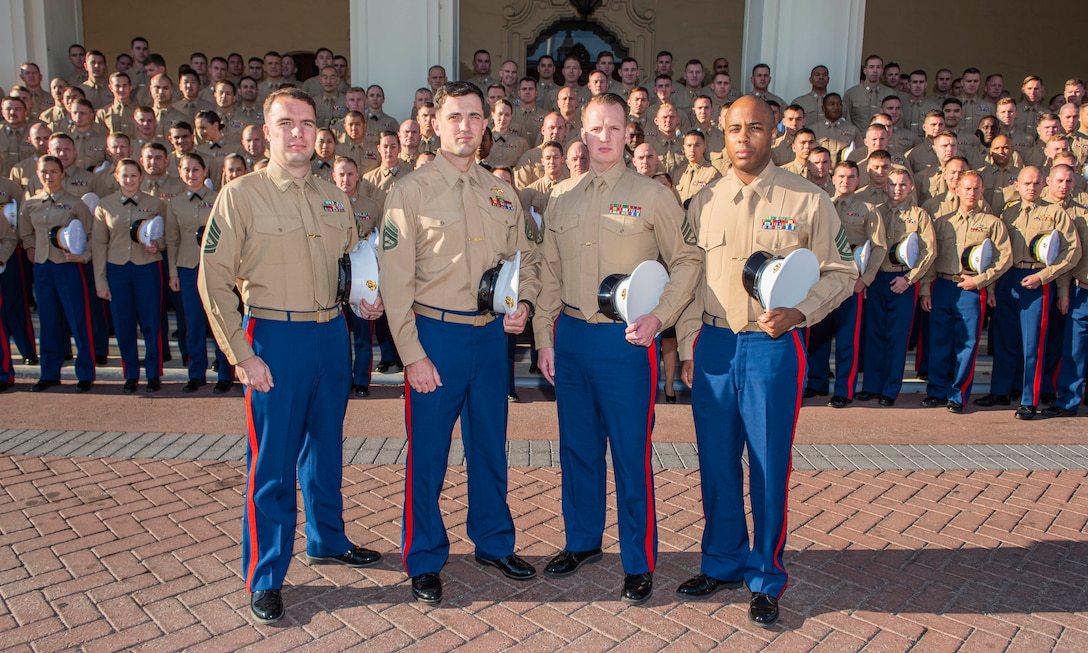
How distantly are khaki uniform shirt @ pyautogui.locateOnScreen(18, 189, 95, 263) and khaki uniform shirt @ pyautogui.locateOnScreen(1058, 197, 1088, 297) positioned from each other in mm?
8112

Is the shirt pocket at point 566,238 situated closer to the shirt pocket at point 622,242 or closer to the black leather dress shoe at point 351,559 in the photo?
the shirt pocket at point 622,242

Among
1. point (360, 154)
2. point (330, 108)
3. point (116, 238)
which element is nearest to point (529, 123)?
point (360, 154)

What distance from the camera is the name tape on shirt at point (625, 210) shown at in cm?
346

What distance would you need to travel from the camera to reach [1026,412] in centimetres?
672

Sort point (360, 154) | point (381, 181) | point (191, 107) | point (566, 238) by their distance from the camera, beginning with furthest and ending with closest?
point (191, 107) → point (360, 154) → point (381, 181) → point (566, 238)

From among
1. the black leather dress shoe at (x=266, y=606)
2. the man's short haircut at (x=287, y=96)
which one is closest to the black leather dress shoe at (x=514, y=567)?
the black leather dress shoe at (x=266, y=606)

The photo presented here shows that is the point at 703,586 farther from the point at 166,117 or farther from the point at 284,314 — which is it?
the point at 166,117

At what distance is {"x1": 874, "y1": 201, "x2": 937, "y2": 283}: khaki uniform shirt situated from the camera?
272 inches

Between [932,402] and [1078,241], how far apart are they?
1683mm

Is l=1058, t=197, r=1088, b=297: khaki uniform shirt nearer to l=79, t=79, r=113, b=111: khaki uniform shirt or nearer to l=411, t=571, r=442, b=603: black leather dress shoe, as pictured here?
l=411, t=571, r=442, b=603: black leather dress shoe

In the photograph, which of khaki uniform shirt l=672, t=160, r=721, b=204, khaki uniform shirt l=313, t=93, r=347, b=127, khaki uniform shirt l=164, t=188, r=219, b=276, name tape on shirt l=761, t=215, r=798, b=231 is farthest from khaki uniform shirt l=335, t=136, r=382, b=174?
name tape on shirt l=761, t=215, r=798, b=231

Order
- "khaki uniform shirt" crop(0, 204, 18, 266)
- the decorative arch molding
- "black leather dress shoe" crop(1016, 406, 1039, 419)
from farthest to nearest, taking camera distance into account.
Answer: the decorative arch molding → "khaki uniform shirt" crop(0, 204, 18, 266) → "black leather dress shoe" crop(1016, 406, 1039, 419)

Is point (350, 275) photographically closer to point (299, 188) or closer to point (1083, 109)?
point (299, 188)

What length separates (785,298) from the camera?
10.2 feet
